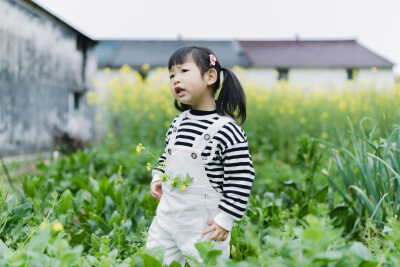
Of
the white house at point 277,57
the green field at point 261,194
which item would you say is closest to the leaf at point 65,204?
the green field at point 261,194

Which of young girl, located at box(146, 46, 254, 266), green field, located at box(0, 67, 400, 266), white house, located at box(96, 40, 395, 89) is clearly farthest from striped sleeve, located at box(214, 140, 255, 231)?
white house, located at box(96, 40, 395, 89)

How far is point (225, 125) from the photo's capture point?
1.54m

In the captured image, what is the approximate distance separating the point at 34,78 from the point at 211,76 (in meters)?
8.95

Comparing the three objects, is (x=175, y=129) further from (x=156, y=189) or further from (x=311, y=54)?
(x=311, y=54)

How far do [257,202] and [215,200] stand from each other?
3.01 ft

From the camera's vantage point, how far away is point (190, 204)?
1.48 meters

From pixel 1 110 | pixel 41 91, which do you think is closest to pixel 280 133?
pixel 1 110

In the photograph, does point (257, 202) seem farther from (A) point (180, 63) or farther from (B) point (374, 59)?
(B) point (374, 59)

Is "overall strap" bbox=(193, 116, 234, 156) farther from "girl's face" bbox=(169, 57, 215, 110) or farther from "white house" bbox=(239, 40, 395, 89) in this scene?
"white house" bbox=(239, 40, 395, 89)

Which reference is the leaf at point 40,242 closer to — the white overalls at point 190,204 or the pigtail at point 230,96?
the white overalls at point 190,204

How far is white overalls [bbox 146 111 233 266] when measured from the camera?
148 cm

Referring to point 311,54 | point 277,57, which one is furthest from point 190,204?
point 311,54

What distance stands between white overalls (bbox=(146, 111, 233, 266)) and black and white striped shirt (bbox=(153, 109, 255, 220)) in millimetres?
26

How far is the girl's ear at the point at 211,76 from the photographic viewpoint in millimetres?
1613
